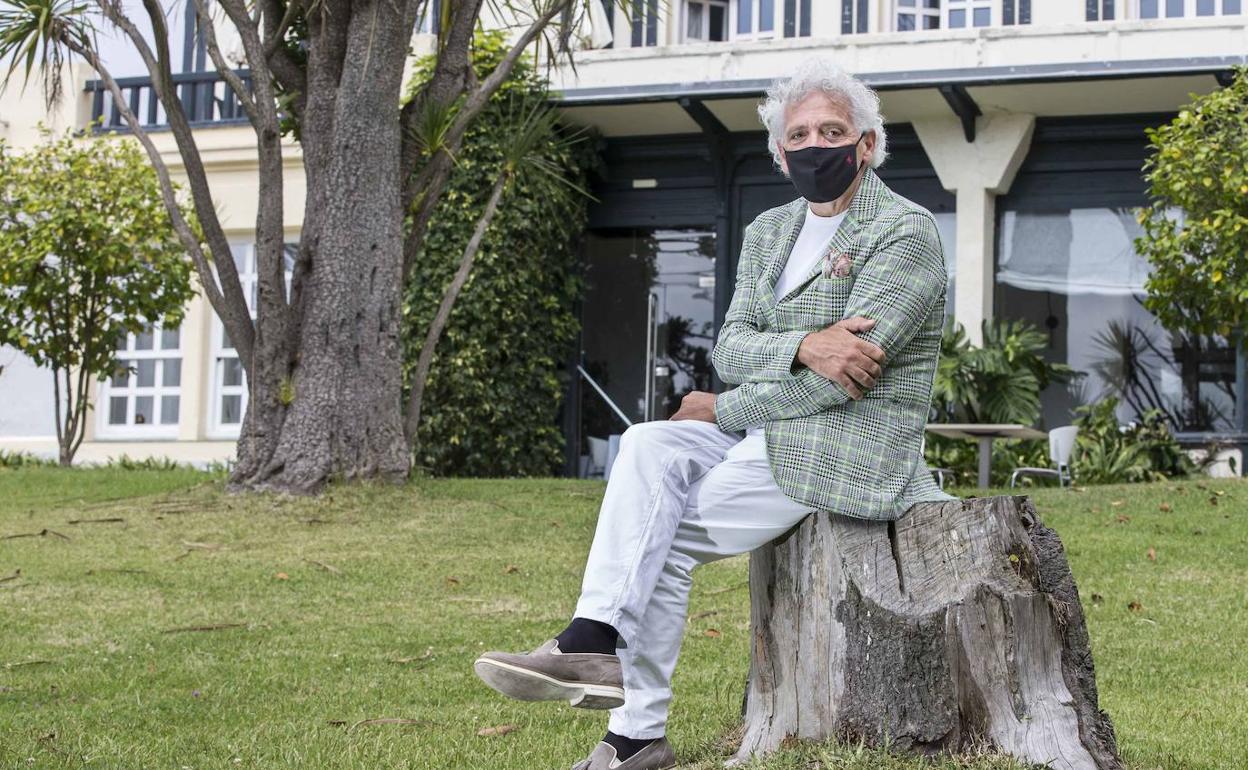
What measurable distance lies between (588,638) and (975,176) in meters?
11.8

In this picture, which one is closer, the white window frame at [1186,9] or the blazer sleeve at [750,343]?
the blazer sleeve at [750,343]

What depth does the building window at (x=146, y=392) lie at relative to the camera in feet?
57.9

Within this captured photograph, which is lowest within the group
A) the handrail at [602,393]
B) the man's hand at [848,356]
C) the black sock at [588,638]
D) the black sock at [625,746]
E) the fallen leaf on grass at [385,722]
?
the fallen leaf on grass at [385,722]

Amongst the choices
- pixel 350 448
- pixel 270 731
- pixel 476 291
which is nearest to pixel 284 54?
pixel 350 448

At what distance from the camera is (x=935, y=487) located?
3.53m

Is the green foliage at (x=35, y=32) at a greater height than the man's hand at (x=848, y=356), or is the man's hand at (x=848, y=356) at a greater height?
the green foliage at (x=35, y=32)

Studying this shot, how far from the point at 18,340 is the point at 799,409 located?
1253cm

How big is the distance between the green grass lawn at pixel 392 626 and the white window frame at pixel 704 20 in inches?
301

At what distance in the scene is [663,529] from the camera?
3.32 meters

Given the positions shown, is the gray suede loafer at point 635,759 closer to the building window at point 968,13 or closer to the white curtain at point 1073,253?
the white curtain at point 1073,253

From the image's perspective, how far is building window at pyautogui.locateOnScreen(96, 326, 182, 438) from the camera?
57.9 ft

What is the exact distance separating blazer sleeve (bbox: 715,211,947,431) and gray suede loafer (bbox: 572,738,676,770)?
81 centimetres

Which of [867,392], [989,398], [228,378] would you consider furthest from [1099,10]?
[867,392]

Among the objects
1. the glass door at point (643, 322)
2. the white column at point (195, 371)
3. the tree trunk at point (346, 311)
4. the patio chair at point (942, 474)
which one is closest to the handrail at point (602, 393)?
the glass door at point (643, 322)
